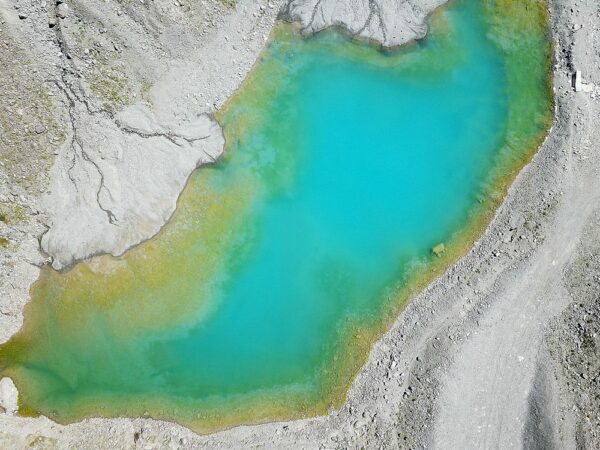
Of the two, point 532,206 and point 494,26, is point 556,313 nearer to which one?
point 532,206

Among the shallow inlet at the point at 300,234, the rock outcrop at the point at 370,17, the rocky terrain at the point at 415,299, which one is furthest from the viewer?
the rock outcrop at the point at 370,17

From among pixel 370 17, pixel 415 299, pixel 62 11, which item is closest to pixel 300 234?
pixel 415 299

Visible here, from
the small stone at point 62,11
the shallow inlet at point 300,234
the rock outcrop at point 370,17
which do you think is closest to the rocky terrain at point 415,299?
the rock outcrop at point 370,17

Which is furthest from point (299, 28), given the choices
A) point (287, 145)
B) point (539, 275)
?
point (539, 275)

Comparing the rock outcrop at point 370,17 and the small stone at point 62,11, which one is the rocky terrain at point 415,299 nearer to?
the rock outcrop at point 370,17

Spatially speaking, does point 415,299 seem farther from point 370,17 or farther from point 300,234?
point 370,17

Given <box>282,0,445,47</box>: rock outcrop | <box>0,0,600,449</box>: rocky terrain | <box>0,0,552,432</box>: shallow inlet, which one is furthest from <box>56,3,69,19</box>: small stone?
<box>282,0,445,47</box>: rock outcrop

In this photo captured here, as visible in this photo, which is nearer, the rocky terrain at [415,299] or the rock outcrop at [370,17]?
the rocky terrain at [415,299]

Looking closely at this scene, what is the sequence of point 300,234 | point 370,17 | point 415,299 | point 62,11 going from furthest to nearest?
point 370,17, point 300,234, point 415,299, point 62,11
